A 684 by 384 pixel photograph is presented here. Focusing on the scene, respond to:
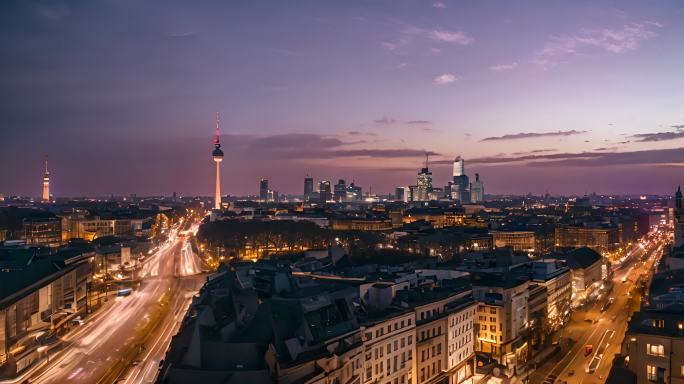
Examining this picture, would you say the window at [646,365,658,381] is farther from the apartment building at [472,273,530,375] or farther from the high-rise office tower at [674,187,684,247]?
the high-rise office tower at [674,187,684,247]

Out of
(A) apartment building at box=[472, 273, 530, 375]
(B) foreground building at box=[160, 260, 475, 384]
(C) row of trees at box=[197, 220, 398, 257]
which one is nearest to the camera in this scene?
(B) foreground building at box=[160, 260, 475, 384]

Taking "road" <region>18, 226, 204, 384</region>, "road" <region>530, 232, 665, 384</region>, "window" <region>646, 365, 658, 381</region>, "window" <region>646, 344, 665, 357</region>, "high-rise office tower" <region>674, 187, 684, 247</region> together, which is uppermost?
"high-rise office tower" <region>674, 187, 684, 247</region>

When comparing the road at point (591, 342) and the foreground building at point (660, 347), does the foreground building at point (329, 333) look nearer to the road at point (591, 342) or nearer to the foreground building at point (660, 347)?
the road at point (591, 342)

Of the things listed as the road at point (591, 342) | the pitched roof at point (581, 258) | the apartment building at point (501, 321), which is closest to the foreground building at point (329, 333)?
the apartment building at point (501, 321)

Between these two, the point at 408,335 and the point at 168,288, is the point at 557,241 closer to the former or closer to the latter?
the point at 168,288

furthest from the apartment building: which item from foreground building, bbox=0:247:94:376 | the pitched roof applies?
foreground building, bbox=0:247:94:376

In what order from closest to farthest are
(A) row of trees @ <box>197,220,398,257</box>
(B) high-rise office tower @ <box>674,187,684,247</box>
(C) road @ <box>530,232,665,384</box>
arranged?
1. (C) road @ <box>530,232,665,384</box>
2. (B) high-rise office tower @ <box>674,187,684,247</box>
3. (A) row of trees @ <box>197,220,398,257</box>

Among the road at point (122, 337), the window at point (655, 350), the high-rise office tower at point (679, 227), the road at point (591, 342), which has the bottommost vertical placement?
the road at point (591, 342)
